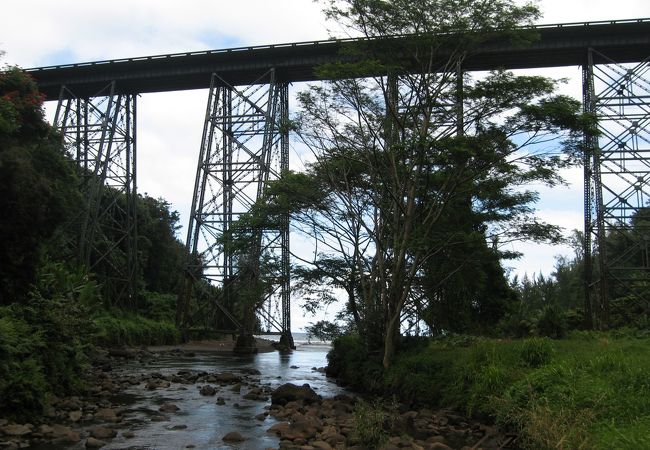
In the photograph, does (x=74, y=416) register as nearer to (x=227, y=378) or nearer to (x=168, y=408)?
(x=168, y=408)

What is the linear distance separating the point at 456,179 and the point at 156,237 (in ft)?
112

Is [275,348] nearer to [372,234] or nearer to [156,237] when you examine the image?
[156,237]

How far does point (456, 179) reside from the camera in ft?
49.9

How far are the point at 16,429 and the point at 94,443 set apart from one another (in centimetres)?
154

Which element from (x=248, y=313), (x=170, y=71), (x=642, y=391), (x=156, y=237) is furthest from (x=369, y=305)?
(x=156, y=237)

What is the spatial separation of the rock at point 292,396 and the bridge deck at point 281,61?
14250 mm

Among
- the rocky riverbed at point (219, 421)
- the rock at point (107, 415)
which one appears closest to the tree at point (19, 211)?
the rocky riverbed at point (219, 421)

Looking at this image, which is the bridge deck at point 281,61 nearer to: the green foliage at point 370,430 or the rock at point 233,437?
the green foliage at point 370,430

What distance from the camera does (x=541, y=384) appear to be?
32.0ft

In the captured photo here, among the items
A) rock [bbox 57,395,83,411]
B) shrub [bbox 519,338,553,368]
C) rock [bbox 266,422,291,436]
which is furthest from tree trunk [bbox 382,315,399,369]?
rock [bbox 57,395,83,411]

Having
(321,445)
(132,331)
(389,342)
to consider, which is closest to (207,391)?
(389,342)

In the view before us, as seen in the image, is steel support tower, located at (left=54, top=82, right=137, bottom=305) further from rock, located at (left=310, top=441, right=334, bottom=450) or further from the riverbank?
rock, located at (left=310, top=441, right=334, bottom=450)

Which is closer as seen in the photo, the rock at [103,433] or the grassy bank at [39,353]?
the rock at [103,433]

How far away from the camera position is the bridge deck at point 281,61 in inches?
943
